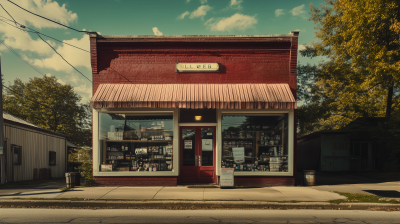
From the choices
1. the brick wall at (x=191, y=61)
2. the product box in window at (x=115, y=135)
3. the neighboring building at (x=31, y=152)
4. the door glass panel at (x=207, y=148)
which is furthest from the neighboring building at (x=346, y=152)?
the neighboring building at (x=31, y=152)

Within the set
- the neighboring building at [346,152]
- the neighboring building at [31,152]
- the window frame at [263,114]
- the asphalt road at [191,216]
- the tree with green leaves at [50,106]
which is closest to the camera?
the asphalt road at [191,216]

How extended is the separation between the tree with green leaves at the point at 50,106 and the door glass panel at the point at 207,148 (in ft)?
95.2

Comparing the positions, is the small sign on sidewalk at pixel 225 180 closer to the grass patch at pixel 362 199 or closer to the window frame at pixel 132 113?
the window frame at pixel 132 113

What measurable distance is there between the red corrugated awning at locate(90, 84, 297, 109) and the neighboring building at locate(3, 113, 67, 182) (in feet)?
24.7

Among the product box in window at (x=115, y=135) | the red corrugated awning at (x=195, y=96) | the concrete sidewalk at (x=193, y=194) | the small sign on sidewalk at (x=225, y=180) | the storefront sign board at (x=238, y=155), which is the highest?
the red corrugated awning at (x=195, y=96)

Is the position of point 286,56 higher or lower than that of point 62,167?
higher

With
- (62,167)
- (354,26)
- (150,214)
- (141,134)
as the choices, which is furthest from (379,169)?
(62,167)

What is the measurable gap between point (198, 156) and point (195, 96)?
2668 millimetres

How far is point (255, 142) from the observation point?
40.7 feet

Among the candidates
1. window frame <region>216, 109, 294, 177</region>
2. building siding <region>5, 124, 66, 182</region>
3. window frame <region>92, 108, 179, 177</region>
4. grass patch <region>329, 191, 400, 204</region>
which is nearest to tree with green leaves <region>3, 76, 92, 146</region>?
building siding <region>5, 124, 66, 182</region>

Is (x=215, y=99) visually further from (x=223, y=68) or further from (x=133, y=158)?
(x=133, y=158)

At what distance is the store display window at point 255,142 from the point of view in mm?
12258

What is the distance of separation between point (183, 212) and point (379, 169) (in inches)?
654

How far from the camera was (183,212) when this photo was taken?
8023 millimetres
